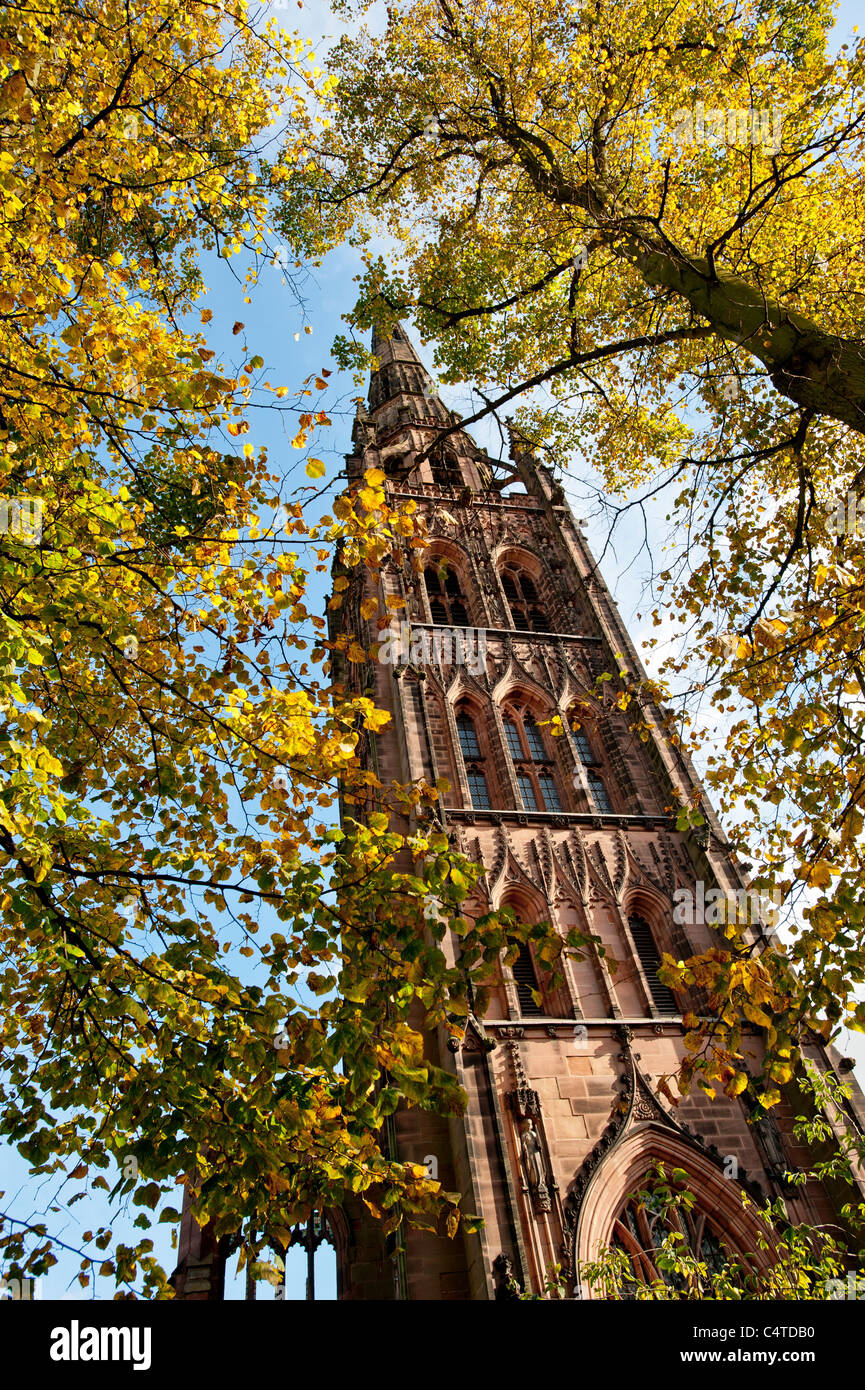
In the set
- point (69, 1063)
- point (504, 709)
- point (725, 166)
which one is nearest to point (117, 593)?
point (69, 1063)

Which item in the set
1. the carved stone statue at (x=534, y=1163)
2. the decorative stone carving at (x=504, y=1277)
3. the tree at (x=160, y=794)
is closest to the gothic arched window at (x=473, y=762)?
the carved stone statue at (x=534, y=1163)

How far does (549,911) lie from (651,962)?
2.27 metres

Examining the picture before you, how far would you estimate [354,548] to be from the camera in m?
5.29

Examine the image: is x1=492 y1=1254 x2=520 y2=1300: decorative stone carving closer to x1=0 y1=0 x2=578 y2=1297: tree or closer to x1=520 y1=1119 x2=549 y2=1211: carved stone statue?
x1=520 y1=1119 x2=549 y2=1211: carved stone statue

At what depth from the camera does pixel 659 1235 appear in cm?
1227

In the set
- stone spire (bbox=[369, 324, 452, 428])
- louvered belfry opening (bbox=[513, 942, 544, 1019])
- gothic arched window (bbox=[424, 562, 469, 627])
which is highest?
stone spire (bbox=[369, 324, 452, 428])

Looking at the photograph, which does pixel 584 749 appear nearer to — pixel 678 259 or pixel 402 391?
pixel 678 259

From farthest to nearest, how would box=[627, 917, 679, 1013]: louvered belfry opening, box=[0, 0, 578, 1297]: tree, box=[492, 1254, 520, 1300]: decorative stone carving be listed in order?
box=[627, 917, 679, 1013]: louvered belfry opening
box=[492, 1254, 520, 1300]: decorative stone carving
box=[0, 0, 578, 1297]: tree

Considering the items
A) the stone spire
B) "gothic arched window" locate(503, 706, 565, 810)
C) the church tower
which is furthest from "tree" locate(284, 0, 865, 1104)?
the stone spire

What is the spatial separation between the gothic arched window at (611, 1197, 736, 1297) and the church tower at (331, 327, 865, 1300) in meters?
0.05

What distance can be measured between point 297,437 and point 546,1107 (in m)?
11.1

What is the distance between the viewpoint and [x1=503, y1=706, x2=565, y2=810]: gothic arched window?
19031 mm

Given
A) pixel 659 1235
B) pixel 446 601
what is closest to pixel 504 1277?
pixel 659 1235

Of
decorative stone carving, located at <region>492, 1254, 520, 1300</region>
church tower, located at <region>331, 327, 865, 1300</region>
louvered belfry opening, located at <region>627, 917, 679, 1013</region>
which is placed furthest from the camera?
louvered belfry opening, located at <region>627, 917, 679, 1013</region>
